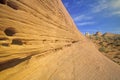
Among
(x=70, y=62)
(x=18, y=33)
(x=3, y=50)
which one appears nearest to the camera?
(x=3, y=50)

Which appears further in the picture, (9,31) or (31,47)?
(31,47)

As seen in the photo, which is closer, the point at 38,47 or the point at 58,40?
the point at 38,47

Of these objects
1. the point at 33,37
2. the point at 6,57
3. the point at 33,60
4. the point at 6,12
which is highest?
the point at 6,12

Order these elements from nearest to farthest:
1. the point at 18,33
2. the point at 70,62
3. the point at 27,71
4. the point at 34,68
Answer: the point at 18,33
the point at 27,71
the point at 34,68
the point at 70,62

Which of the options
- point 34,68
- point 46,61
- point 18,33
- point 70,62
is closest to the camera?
point 18,33

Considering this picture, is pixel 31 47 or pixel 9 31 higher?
pixel 9 31

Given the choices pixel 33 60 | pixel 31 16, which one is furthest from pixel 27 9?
pixel 33 60

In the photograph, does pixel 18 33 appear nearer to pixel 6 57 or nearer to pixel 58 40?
pixel 6 57

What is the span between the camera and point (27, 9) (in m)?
3.66

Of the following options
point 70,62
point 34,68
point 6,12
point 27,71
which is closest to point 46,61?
point 34,68

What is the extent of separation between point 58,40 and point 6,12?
3414 mm

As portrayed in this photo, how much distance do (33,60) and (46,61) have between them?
0.73m

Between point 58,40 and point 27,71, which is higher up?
point 58,40

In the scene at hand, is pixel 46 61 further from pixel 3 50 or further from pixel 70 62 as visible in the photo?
pixel 3 50
